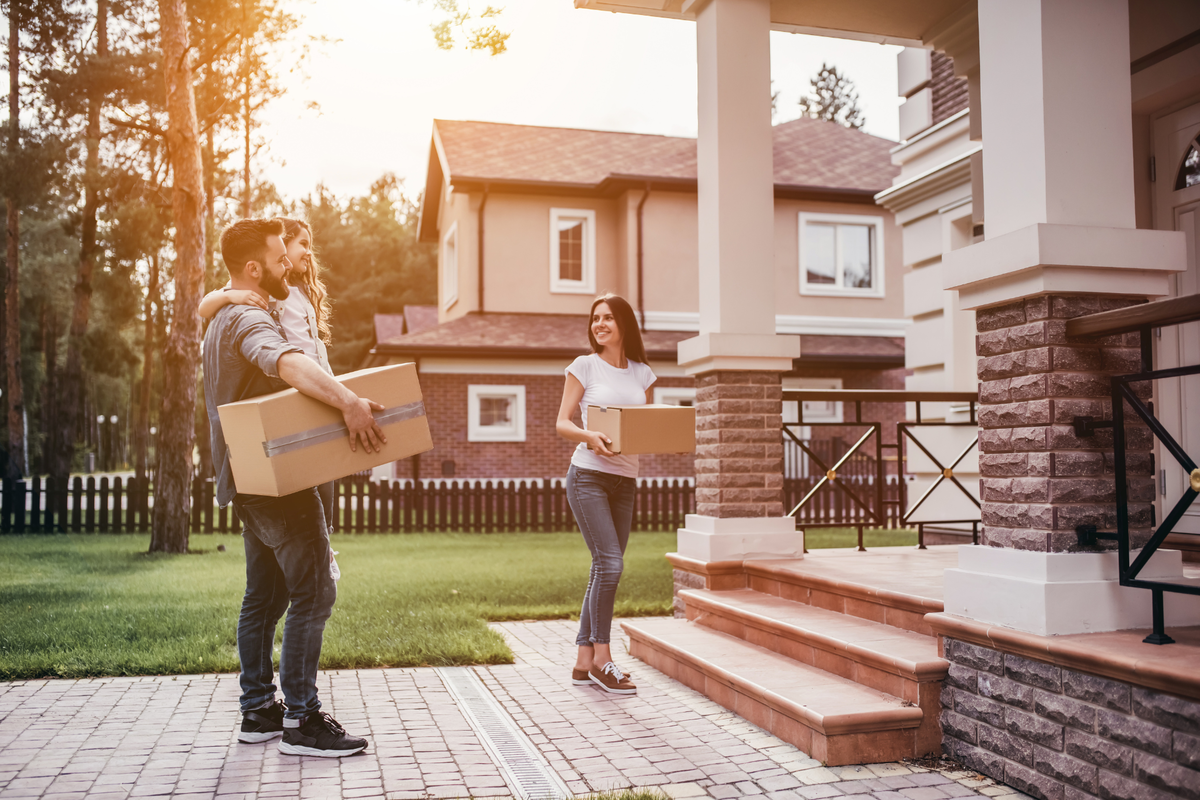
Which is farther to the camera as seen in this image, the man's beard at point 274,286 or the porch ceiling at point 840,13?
the porch ceiling at point 840,13

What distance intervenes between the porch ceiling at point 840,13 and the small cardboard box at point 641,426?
345cm

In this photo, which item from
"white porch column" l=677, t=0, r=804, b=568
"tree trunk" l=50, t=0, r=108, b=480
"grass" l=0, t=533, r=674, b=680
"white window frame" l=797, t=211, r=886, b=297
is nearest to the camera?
"grass" l=0, t=533, r=674, b=680

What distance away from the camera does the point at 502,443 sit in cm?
1938

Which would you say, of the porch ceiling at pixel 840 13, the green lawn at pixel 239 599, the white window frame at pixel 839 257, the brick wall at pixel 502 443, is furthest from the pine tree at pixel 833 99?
the porch ceiling at pixel 840 13

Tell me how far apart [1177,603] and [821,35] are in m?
5.54

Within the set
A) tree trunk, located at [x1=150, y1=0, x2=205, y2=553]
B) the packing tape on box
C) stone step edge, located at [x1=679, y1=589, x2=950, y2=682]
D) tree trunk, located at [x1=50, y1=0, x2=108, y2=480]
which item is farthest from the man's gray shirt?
tree trunk, located at [x1=50, y1=0, x2=108, y2=480]

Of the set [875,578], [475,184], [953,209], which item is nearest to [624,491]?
[875,578]

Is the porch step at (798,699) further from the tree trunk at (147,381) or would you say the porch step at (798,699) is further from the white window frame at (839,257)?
the tree trunk at (147,381)

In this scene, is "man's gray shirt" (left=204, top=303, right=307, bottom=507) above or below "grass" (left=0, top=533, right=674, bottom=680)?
above

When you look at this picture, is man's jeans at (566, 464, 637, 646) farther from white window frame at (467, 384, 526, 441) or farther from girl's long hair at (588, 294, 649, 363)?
white window frame at (467, 384, 526, 441)

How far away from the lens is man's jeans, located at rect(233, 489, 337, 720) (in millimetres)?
3889

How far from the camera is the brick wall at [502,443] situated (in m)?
19.1

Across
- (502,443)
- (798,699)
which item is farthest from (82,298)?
(798,699)

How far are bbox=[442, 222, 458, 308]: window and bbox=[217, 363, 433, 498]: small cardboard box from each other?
56.9 feet
